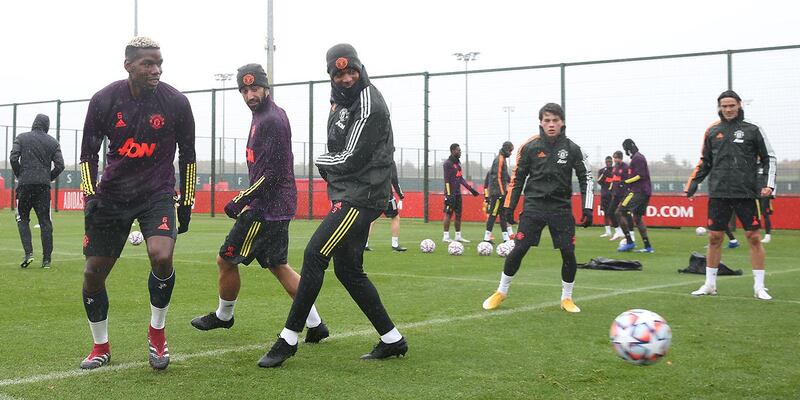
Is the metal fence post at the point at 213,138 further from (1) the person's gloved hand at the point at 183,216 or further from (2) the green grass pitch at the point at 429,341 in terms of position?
(1) the person's gloved hand at the point at 183,216

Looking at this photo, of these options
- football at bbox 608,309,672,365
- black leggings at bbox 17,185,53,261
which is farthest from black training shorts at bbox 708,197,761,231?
black leggings at bbox 17,185,53,261

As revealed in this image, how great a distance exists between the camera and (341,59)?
534 cm

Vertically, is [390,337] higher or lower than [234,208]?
lower

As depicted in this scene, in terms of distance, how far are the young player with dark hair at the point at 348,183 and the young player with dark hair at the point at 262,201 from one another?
79cm

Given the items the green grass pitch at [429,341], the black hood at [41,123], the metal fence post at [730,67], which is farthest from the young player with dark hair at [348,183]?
the metal fence post at [730,67]

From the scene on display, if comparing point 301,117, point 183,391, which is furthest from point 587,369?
point 301,117

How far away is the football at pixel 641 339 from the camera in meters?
4.92

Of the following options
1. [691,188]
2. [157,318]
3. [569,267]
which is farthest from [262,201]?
[691,188]

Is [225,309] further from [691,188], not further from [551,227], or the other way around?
[691,188]

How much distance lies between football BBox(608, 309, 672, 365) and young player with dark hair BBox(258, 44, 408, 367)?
145 centimetres

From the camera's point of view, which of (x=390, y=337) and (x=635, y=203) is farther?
(x=635, y=203)

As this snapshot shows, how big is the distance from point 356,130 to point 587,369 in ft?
6.80

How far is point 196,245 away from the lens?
53.3 ft

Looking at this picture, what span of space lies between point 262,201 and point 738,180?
17.1ft
